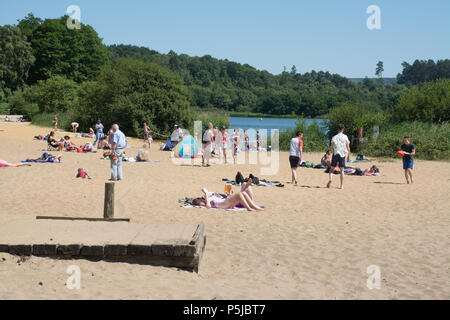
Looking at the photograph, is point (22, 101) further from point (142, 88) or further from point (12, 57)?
point (142, 88)

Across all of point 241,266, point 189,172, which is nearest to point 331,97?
point 189,172

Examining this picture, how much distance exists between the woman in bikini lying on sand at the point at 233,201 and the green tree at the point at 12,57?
57.3 meters

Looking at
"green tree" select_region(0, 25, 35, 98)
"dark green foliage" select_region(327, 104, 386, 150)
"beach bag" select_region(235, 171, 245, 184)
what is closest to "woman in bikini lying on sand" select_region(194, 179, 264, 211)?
"beach bag" select_region(235, 171, 245, 184)

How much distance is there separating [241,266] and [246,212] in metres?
3.94

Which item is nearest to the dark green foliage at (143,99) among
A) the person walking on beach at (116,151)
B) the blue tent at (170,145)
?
the blue tent at (170,145)

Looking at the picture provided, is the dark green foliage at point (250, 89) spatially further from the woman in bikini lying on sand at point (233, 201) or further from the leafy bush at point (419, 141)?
the woman in bikini lying on sand at point (233, 201)

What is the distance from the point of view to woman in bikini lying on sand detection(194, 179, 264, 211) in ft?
35.7

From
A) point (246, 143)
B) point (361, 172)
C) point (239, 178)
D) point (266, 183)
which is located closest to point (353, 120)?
point (246, 143)

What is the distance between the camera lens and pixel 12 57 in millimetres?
64250

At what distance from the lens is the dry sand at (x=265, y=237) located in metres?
5.78

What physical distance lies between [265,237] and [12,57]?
210ft

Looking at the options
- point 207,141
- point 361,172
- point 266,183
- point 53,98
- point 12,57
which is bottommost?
point 266,183

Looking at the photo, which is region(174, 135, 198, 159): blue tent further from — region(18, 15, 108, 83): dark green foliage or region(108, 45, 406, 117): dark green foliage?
region(108, 45, 406, 117): dark green foliage
